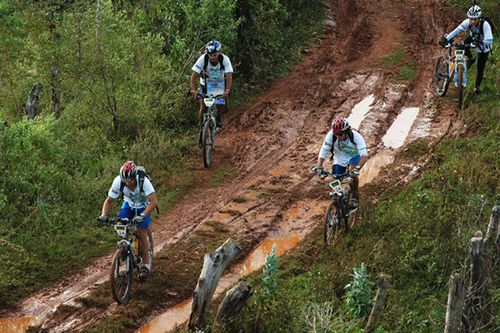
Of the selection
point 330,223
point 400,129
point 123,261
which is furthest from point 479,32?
point 123,261

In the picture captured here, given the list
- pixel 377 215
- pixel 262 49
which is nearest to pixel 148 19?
pixel 262 49

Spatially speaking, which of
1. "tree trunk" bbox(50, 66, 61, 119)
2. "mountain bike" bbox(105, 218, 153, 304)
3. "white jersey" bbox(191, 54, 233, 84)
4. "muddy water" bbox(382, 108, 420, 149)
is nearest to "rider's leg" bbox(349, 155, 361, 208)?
"mountain bike" bbox(105, 218, 153, 304)

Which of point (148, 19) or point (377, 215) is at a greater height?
point (148, 19)

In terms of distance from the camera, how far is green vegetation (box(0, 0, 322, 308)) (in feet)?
41.4

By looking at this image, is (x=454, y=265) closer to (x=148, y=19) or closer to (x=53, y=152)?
(x=53, y=152)

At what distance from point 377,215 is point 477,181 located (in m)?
1.84

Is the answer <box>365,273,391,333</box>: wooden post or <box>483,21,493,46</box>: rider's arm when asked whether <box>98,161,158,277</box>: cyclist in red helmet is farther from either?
<box>483,21,493,46</box>: rider's arm

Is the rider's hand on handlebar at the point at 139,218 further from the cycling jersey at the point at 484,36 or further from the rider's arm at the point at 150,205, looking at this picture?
the cycling jersey at the point at 484,36

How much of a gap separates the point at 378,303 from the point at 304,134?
8.07 m

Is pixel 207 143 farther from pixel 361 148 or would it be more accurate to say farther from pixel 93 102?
pixel 361 148

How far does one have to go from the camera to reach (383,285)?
8.70 metres

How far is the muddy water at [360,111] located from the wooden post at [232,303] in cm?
802

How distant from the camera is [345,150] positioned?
11844 millimetres

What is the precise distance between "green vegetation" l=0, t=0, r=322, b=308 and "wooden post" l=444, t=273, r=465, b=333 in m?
6.22
